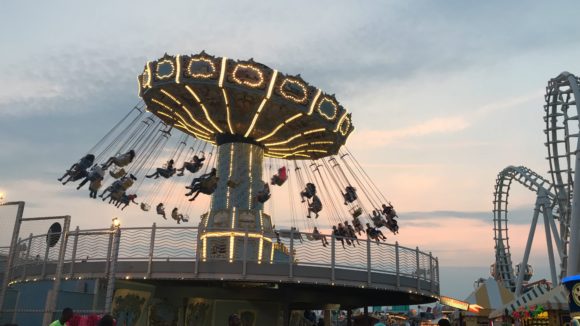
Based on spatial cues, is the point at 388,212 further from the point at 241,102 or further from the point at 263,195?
the point at 241,102

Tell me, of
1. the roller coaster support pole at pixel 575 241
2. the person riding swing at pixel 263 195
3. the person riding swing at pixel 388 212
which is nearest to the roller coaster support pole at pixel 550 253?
the roller coaster support pole at pixel 575 241

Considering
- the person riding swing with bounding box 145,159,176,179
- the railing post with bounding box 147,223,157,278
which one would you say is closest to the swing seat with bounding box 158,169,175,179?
the person riding swing with bounding box 145,159,176,179

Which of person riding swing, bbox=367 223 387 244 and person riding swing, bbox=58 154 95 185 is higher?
person riding swing, bbox=58 154 95 185

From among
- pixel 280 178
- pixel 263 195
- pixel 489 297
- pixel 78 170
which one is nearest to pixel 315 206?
pixel 280 178

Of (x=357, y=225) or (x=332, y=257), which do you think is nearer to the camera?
(x=332, y=257)

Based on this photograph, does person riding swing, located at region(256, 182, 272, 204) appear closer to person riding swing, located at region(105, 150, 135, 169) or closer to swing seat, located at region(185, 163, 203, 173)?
swing seat, located at region(185, 163, 203, 173)

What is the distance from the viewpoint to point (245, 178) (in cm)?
2625

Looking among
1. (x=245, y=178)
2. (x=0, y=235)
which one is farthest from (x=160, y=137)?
(x=0, y=235)

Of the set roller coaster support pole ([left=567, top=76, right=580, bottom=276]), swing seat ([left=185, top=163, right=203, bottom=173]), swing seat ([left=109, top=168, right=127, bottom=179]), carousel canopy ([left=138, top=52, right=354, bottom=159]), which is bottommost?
roller coaster support pole ([left=567, top=76, right=580, bottom=276])

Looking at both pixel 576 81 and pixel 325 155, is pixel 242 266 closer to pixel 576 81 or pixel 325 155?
pixel 325 155

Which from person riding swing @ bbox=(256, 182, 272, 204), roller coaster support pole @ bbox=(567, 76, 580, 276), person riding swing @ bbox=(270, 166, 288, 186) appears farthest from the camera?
person riding swing @ bbox=(270, 166, 288, 186)

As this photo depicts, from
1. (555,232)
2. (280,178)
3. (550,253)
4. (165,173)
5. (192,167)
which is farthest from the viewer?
(550,253)

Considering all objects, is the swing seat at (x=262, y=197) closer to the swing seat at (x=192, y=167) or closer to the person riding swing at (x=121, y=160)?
the swing seat at (x=192, y=167)

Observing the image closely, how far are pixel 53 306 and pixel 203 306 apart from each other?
30.2ft
